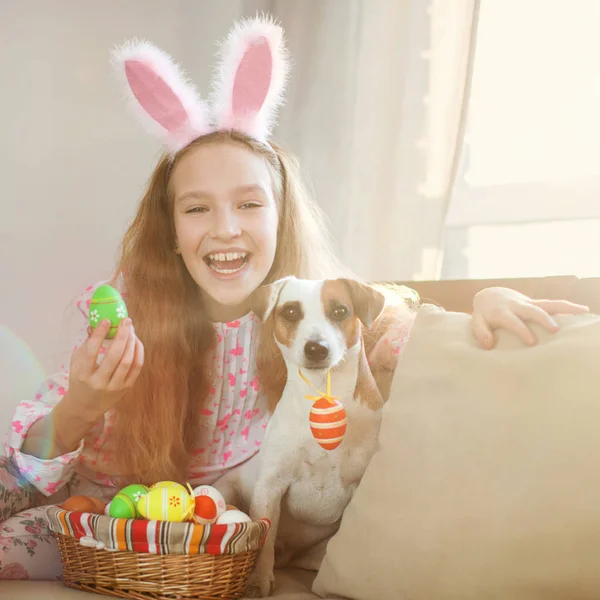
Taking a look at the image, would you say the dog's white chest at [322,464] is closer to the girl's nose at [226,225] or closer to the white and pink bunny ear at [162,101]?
the girl's nose at [226,225]

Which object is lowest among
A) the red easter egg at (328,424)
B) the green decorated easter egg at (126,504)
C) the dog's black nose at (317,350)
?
the green decorated easter egg at (126,504)

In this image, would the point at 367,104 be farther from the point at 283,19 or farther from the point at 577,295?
the point at 577,295

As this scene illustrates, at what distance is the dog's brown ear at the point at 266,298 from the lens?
1016 mm

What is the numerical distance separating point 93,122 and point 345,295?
0.77 m

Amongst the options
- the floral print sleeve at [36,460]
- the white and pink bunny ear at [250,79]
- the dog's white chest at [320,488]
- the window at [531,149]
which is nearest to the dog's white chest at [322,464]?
the dog's white chest at [320,488]

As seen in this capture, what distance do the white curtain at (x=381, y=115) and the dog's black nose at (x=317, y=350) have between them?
21.0 inches

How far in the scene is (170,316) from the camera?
1152 millimetres

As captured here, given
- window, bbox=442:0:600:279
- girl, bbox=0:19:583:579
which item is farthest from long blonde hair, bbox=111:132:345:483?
window, bbox=442:0:600:279

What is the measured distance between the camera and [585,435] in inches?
27.6

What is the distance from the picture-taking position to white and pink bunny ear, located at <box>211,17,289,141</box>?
1128 mm

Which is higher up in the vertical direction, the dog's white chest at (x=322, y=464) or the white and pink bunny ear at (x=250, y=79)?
the white and pink bunny ear at (x=250, y=79)

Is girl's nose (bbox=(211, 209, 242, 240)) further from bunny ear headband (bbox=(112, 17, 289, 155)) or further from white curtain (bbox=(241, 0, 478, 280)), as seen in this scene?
white curtain (bbox=(241, 0, 478, 280))

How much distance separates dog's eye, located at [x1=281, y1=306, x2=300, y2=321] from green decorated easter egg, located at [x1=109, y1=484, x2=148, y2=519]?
1.07 ft

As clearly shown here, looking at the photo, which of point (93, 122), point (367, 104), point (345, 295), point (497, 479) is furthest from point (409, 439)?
point (93, 122)
